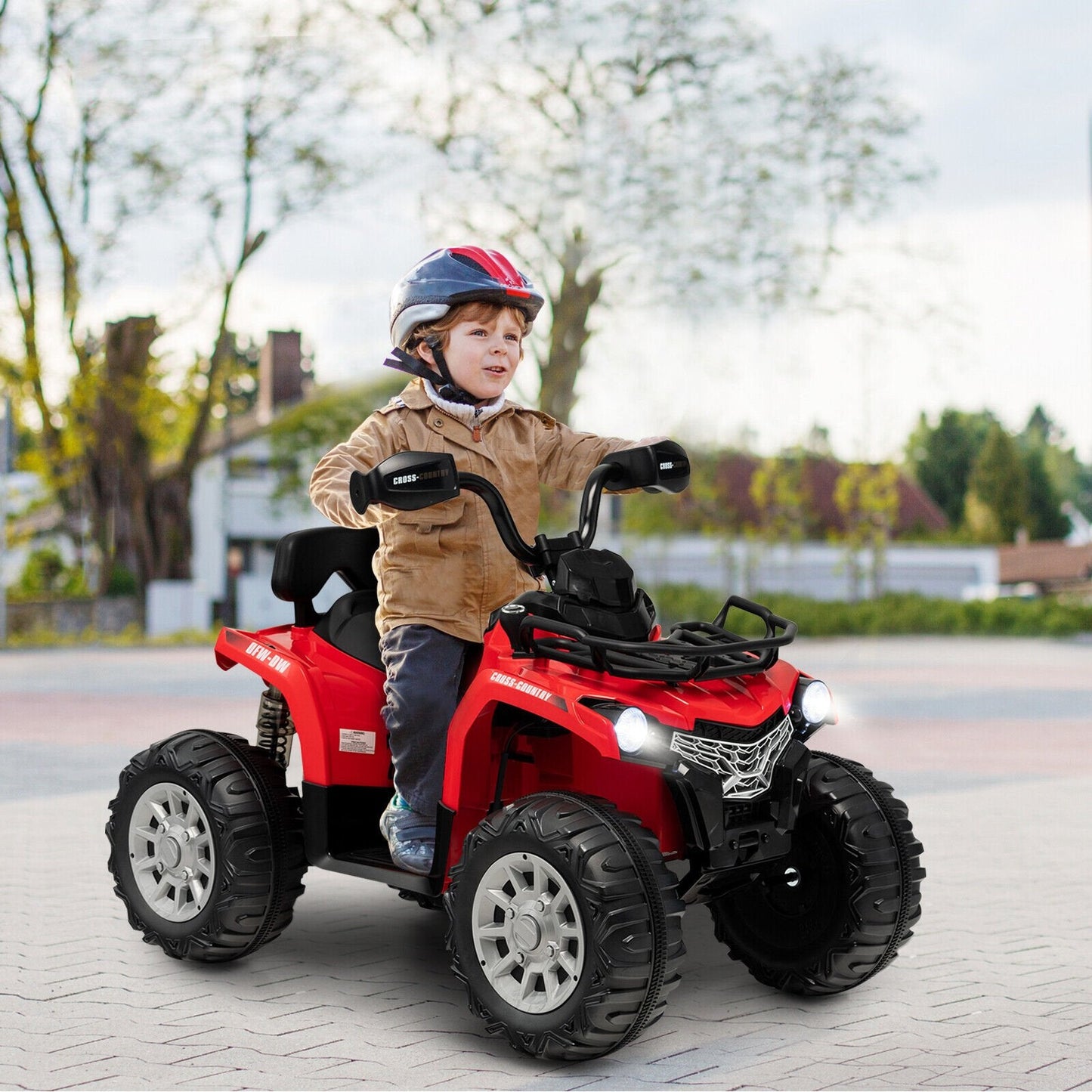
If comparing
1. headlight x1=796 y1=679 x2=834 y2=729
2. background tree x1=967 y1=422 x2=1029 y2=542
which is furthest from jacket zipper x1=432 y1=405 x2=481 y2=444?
background tree x1=967 y1=422 x2=1029 y2=542

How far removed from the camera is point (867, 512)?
4194 centimetres

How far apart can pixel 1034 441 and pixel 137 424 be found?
6811 cm

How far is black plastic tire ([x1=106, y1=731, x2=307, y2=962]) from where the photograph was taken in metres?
4.45

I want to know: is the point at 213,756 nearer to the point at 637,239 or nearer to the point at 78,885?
the point at 78,885

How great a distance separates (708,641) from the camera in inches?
155

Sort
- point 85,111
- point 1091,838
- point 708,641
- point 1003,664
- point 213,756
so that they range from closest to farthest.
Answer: point 708,641 → point 213,756 → point 1091,838 → point 1003,664 → point 85,111

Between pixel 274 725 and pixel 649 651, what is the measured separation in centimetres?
150

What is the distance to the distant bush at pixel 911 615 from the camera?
109 feet

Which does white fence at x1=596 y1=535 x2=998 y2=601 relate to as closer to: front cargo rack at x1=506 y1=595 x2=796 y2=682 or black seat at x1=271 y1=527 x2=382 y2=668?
black seat at x1=271 y1=527 x2=382 y2=668

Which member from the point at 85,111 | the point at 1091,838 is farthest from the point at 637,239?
the point at 1091,838

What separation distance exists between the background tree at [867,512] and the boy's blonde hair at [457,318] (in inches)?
1406

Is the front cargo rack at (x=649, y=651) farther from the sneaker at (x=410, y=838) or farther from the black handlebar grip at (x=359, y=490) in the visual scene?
the sneaker at (x=410, y=838)

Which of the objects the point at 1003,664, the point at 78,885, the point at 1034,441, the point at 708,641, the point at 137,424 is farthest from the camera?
the point at 1034,441

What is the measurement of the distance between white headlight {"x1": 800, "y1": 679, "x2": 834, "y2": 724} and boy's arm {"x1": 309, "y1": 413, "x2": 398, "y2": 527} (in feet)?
3.99
